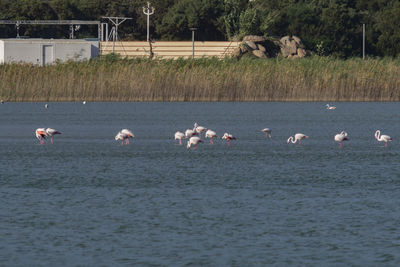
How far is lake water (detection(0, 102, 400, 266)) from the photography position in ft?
43.7

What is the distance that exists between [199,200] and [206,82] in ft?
105

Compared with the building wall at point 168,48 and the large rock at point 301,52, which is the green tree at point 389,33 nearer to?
the large rock at point 301,52

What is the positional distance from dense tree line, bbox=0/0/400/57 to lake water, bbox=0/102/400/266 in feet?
170

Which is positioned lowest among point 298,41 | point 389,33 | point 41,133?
point 41,133

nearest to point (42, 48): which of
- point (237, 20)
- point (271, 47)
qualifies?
point (237, 20)

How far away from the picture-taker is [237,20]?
85.1m

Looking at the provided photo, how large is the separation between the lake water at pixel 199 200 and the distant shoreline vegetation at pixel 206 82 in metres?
14.3

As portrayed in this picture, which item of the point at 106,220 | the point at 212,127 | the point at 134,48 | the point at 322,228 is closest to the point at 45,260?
the point at 106,220

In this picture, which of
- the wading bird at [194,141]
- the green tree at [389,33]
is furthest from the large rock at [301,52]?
the wading bird at [194,141]

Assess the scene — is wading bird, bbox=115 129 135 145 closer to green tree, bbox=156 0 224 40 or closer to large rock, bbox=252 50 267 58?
large rock, bbox=252 50 267 58

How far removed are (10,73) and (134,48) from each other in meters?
32.4

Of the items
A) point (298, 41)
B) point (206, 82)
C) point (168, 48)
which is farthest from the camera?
point (168, 48)

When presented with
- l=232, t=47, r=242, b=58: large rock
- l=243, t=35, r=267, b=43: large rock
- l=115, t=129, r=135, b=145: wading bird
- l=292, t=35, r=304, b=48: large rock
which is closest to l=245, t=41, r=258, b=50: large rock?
l=243, t=35, r=267, b=43: large rock

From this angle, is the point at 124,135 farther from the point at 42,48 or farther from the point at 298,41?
the point at 298,41
